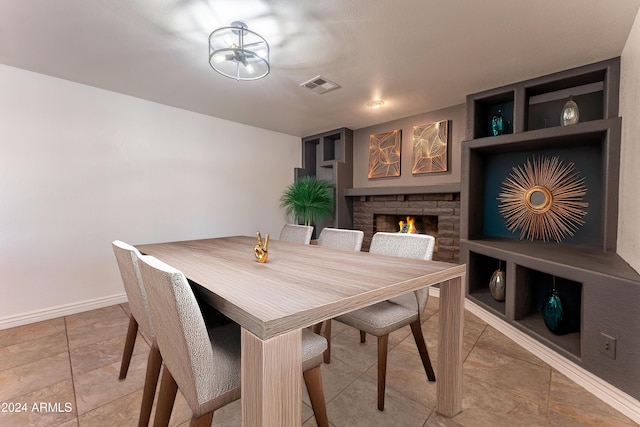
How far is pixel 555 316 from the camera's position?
1.88 meters

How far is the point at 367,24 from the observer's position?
1675 millimetres

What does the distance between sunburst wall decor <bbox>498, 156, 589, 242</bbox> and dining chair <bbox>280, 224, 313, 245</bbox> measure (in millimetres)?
2103

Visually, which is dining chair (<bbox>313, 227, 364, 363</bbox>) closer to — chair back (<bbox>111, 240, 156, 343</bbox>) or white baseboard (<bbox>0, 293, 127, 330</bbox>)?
chair back (<bbox>111, 240, 156, 343</bbox>)

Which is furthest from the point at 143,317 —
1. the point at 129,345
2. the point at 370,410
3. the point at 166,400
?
the point at 370,410

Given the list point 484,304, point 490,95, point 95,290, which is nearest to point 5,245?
point 95,290

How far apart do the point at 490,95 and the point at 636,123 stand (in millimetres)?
1202

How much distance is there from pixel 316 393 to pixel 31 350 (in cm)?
220

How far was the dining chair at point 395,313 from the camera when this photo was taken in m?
1.33

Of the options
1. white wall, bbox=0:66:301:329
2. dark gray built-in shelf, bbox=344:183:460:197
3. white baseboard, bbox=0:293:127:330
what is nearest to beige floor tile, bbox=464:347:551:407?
dark gray built-in shelf, bbox=344:183:460:197

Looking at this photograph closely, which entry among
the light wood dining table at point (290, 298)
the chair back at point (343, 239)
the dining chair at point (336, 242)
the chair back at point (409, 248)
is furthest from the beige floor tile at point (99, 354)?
the chair back at point (409, 248)

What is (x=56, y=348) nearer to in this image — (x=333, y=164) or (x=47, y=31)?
(x=47, y=31)

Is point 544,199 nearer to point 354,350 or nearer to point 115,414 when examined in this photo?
point 354,350

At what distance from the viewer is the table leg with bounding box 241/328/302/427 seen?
655 millimetres

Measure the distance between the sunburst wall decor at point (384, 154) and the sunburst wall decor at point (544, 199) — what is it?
1307 mm
